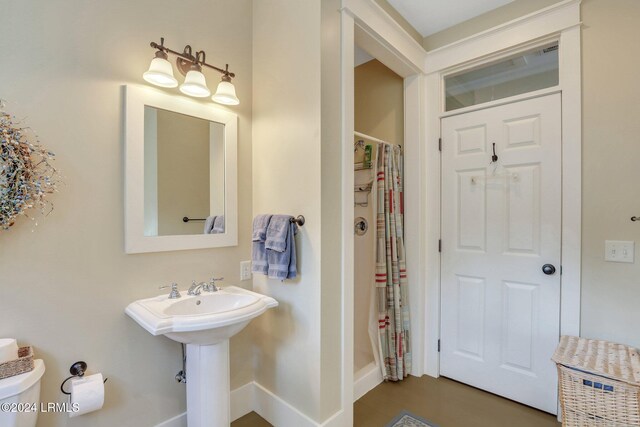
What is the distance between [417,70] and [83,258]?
2.56 meters

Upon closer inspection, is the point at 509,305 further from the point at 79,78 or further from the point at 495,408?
the point at 79,78

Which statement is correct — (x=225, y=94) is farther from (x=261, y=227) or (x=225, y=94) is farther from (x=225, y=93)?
(x=261, y=227)

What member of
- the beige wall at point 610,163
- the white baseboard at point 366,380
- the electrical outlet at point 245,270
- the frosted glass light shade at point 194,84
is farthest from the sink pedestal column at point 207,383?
the beige wall at point 610,163

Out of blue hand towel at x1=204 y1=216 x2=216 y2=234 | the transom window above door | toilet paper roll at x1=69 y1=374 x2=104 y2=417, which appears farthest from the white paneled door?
toilet paper roll at x1=69 y1=374 x2=104 y2=417

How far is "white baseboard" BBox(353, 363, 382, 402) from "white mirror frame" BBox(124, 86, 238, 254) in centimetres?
137

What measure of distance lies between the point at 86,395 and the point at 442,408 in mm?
2068

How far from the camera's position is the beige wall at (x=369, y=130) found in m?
2.36

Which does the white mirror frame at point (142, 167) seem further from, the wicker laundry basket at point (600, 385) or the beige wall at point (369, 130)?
the wicker laundry basket at point (600, 385)

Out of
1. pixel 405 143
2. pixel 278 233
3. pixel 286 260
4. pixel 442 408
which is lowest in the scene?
pixel 442 408

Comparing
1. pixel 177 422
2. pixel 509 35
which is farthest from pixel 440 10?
pixel 177 422

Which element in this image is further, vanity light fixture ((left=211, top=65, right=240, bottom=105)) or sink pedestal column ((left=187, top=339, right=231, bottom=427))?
vanity light fixture ((left=211, top=65, right=240, bottom=105))

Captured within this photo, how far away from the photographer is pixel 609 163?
175 centimetres

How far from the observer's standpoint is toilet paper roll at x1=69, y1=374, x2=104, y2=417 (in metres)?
1.28

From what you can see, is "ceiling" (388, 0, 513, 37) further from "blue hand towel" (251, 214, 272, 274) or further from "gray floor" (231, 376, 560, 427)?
"gray floor" (231, 376, 560, 427)
